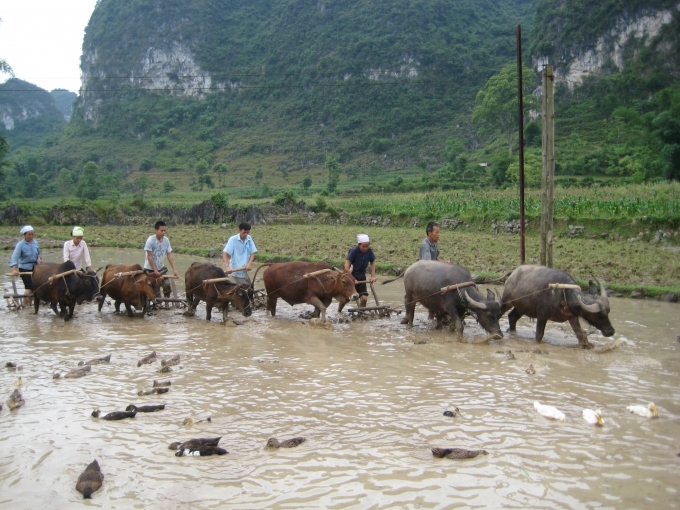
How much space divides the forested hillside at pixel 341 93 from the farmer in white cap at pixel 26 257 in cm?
3522

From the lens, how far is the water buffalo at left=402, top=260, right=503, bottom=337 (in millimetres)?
8852

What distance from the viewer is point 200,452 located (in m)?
4.98

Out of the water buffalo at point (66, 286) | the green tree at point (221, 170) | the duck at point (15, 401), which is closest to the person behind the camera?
the duck at point (15, 401)

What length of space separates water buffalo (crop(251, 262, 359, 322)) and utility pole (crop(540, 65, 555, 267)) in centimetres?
369

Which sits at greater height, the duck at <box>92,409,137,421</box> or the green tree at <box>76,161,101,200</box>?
the green tree at <box>76,161,101,200</box>

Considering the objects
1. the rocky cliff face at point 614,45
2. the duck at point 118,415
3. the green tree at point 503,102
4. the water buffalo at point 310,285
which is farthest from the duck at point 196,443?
the rocky cliff face at point 614,45

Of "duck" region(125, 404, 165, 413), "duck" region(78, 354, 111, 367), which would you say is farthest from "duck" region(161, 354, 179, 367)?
"duck" region(125, 404, 165, 413)

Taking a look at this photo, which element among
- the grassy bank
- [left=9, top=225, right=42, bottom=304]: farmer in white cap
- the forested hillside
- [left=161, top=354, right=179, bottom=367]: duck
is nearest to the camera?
[left=161, top=354, right=179, bottom=367]: duck

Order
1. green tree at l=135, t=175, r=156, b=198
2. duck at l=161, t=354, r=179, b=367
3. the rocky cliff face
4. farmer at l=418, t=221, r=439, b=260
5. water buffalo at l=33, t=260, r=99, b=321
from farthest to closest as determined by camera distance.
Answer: the rocky cliff face < green tree at l=135, t=175, r=156, b=198 < water buffalo at l=33, t=260, r=99, b=321 < farmer at l=418, t=221, r=439, b=260 < duck at l=161, t=354, r=179, b=367

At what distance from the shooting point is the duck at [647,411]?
5.77 meters

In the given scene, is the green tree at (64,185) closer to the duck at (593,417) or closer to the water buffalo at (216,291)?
the water buffalo at (216,291)

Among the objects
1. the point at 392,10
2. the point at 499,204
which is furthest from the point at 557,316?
the point at 392,10

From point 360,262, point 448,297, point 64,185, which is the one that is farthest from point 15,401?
point 64,185

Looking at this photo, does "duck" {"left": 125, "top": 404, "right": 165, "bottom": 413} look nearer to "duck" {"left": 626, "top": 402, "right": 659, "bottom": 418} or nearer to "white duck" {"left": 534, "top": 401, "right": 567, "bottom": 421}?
"white duck" {"left": 534, "top": 401, "right": 567, "bottom": 421}
